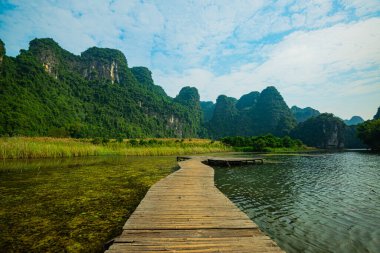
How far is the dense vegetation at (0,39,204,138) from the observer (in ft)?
202

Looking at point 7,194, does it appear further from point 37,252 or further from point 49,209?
point 37,252

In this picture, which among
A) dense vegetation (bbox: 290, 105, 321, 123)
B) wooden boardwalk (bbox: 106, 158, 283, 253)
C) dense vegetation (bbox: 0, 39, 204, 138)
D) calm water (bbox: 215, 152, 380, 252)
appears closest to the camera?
wooden boardwalk (bbox: 106, 158, 283, 253)

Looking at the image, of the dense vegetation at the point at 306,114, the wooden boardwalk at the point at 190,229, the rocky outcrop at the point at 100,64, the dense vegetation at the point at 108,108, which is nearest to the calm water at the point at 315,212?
the wooden boardwalk at the point at 190,229

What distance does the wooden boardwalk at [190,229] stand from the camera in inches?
140

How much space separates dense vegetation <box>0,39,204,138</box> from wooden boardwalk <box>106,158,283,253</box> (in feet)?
180

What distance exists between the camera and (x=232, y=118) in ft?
520

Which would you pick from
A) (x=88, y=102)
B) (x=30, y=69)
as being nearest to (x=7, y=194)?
(x=30, y=69)

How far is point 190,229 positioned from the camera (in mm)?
4453

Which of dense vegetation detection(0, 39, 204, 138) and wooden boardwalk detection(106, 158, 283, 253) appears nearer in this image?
wooden boardwalk detection(106, 158, 283, 253)

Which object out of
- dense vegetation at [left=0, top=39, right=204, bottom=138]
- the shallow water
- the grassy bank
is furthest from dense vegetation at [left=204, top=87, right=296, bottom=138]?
the shallow water

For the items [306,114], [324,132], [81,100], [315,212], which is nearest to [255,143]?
[315,212]

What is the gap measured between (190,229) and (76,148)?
26583 millimetres

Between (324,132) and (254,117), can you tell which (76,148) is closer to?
(324,132)

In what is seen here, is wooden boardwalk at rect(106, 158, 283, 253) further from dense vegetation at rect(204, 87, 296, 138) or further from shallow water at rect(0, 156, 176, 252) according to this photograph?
dense vegetation at rect(204, 87, 296, 138)
